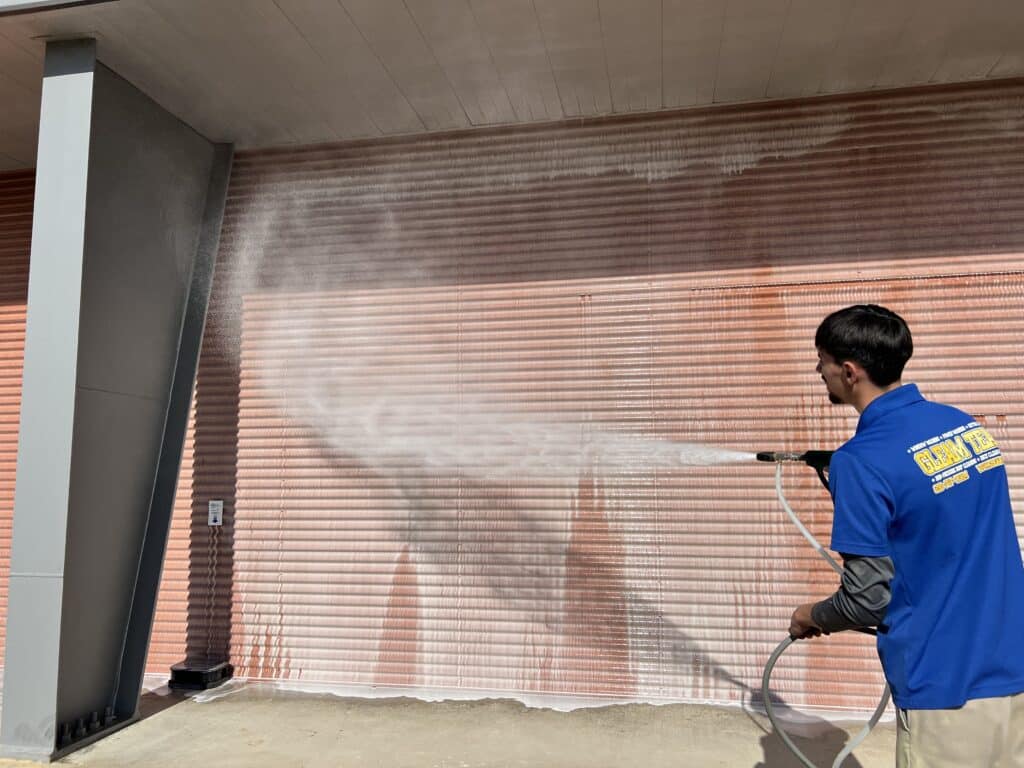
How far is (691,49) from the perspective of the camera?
436cm

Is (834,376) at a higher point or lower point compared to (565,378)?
lower

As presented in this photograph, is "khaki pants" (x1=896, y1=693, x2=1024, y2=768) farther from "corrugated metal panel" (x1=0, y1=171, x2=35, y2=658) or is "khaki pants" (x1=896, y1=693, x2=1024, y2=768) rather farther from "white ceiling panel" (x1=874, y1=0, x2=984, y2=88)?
"corrugated metal panel" (x1=0, y1=171, x2=35, y2=658)

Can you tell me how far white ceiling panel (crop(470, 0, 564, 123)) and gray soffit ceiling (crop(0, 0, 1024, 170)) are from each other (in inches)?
0.4

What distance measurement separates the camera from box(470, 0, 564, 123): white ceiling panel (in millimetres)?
4031

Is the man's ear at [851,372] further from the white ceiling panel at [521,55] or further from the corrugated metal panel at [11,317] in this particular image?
the corrugated metal panel at [11,317]

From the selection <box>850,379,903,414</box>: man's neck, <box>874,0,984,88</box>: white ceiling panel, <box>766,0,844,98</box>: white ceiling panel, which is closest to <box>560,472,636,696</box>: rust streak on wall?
<box>766,0,844,98</box>: white ceiling panel

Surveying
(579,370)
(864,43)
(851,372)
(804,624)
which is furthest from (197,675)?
(864,43)

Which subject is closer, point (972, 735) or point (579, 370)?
point (972, 735)

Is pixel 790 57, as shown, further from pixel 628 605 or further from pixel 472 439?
pixel 628 605

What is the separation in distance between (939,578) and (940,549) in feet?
0.24

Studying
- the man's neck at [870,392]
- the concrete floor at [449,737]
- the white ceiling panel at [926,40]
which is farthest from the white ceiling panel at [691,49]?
the concrete floor at [449,737]

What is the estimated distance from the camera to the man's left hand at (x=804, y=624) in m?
2.15

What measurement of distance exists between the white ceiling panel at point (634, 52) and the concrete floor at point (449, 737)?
3931 mm

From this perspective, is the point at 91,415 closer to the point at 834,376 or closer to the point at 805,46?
the point at 834,376
